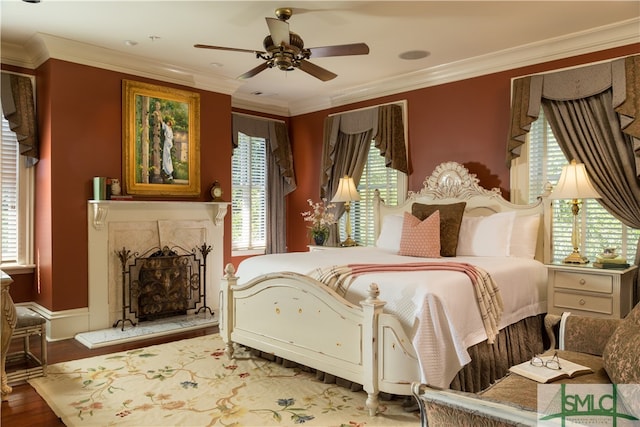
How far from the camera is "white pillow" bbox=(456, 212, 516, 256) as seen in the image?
396cm

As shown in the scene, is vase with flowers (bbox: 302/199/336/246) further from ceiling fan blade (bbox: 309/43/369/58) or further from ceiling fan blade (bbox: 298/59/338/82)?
ceiling fan blade (bbox: 309/43/369/58)

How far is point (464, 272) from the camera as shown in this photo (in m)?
2.92

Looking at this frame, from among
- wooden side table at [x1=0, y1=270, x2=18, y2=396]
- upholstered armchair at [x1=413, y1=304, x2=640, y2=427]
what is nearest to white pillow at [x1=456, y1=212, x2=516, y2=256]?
upholstered armchair at [x1=413, y1=304, x2=640, y2=427]

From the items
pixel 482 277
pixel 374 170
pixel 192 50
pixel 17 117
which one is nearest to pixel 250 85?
pixel 192 50

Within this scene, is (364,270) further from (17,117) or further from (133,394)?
(17,117)

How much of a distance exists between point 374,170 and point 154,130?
8.67ft

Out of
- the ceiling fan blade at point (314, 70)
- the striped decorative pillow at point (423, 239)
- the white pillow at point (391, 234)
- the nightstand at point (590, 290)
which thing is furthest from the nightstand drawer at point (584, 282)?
the ceiling fan blade at point (314, 70)

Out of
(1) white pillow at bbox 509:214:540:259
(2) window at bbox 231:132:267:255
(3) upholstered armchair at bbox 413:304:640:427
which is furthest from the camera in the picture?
(2) window at bbox 231:132:267:255

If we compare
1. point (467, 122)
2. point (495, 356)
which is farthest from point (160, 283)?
point (467, 122)

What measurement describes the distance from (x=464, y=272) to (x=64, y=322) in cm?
361

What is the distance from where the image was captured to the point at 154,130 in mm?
4898

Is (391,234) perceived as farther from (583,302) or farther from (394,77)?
(394,77)

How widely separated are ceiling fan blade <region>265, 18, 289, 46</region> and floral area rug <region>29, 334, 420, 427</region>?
235cm

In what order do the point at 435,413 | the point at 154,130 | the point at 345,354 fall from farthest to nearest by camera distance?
the point at 154,130 < the point at 345,354 < the point at 435,413
